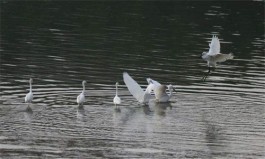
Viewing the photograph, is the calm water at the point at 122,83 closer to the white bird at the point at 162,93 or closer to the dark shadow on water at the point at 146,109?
the dark shadow on water at the point at 146,109

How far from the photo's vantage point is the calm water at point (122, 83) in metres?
18.9

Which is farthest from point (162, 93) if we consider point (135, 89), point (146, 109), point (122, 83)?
point (122, 83)

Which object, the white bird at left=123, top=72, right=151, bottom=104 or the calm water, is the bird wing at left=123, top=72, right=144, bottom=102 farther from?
the calm water

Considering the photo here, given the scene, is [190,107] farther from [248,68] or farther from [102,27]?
[102,27]

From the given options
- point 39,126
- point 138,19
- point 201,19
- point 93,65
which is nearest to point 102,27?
point 138,19

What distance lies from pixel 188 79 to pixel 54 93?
5184 mm

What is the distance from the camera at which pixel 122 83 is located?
26594 millimetres

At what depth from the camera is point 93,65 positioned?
29.6 metres

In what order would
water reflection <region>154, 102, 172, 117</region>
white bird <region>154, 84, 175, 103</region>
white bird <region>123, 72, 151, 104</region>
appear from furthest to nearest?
white bird <region>154, 84, 175, 103</region>, white bird <region>123, 72, 151, 104</region>, water reflection <region>154, 102, 172, 117</region>

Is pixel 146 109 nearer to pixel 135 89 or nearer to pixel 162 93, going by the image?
pixel 135 89

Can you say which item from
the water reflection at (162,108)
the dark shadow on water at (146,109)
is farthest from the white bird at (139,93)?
the water reflection at (162,108)

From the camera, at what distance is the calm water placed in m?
18.9

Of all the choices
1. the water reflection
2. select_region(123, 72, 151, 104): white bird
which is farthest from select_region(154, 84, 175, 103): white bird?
select_region(123, 72, 151, 104): white bird

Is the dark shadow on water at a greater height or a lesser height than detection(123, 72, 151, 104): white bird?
lesser
